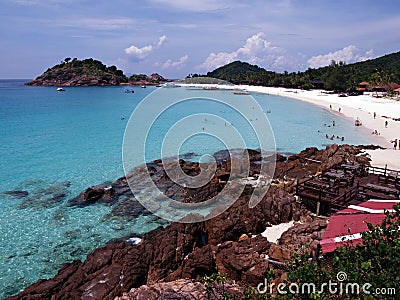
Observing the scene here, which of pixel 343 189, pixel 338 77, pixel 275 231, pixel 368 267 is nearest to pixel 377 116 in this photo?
pixel 343 189

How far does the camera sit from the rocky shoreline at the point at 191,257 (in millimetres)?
9766

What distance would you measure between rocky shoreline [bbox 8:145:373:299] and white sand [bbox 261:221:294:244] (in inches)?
9.0

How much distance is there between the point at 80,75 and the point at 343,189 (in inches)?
6359

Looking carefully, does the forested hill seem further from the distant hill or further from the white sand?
the white sand

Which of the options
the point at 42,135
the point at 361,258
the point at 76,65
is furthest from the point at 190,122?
the point at 76,65

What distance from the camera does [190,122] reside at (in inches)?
2074

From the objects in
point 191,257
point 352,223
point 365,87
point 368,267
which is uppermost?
point 365,87

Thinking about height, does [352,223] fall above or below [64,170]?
above

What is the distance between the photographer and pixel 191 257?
11.2 m

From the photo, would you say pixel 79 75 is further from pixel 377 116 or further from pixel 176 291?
pixel 176 291

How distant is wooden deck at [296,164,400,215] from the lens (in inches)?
546

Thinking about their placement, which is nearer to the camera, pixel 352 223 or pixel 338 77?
pixel 352 223

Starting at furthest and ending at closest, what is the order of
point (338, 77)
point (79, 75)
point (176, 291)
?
point (79, 75), point (338, 77), point (176, 291)

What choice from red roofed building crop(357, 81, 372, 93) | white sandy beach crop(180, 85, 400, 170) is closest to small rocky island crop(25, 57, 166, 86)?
white sandy beach crop(180, 85, 400, 170)
